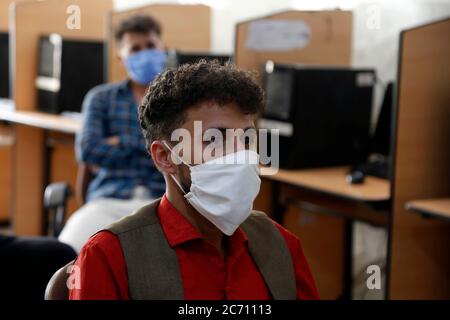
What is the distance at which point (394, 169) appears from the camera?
7.40 feet

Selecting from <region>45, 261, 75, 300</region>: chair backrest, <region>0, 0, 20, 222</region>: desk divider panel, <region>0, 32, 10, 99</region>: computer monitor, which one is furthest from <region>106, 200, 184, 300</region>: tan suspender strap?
<region>0, 0, 20, 222</region>: desk divider panel

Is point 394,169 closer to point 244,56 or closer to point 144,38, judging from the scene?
point 244,56

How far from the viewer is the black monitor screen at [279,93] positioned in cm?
259

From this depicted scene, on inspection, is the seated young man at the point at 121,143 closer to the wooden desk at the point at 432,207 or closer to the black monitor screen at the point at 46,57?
the wooden desk at the point at 432,207

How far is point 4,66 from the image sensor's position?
4023mm

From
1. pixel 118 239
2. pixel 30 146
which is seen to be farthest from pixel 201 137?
pixel 30 146

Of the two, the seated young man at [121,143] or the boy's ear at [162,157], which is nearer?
the boy's ear at [162,157]

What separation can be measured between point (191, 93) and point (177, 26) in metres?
2.40

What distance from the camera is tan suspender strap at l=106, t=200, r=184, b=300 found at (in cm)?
107

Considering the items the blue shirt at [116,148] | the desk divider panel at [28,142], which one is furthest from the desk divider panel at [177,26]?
the blue shirt at [116,148]

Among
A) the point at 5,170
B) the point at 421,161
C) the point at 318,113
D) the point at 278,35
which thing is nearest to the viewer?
the point at 421,161

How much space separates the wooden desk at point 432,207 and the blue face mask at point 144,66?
3.29 feet

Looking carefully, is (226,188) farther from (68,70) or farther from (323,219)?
(68,70)

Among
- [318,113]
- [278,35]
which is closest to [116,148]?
[318,113]
